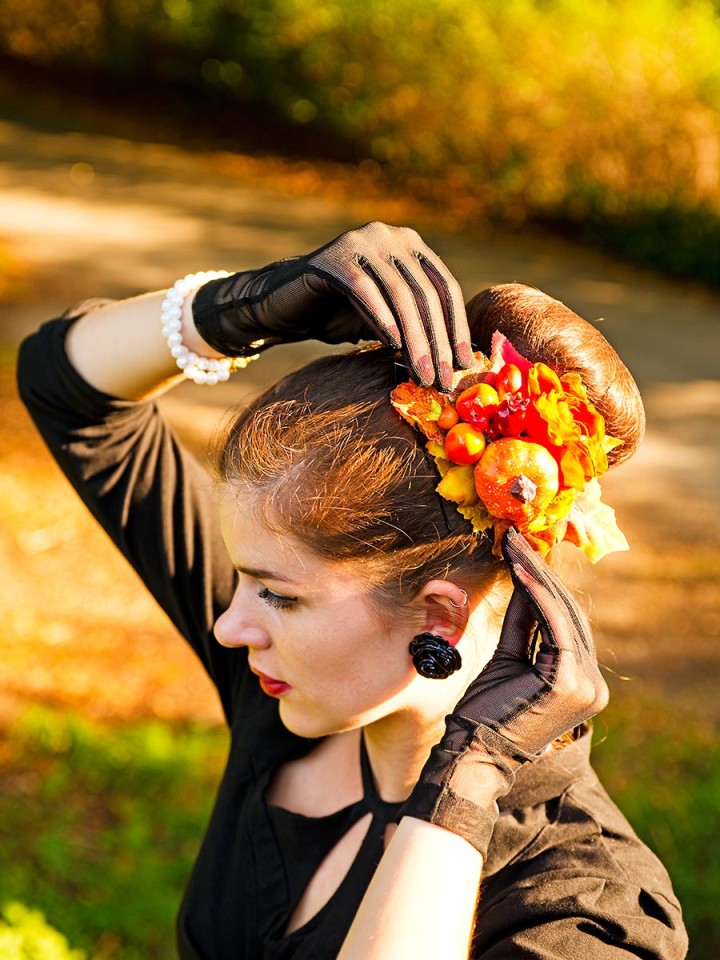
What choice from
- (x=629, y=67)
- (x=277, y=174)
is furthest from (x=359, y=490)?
(x=277, y=174)

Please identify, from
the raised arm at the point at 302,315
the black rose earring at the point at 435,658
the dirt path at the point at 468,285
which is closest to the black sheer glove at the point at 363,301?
the raised arm at the point at 302,315

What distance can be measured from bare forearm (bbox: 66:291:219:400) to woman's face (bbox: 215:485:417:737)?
0.39 meters

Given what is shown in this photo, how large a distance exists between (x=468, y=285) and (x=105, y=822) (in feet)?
20.6

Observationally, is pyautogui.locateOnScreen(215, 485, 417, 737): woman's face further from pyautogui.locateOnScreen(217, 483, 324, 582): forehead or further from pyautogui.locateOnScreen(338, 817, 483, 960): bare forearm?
pyautogui.locateOnScreen(338, 817, 483, 960): bare forearm

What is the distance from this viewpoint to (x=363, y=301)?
1.78 meters

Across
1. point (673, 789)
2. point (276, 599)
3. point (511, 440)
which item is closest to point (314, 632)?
point (276, 599)

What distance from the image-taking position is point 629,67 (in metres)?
10.2

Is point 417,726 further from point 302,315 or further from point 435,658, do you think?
point 302,315

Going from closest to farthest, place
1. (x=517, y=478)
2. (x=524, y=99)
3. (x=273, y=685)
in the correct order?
(x=517, y=478)
(x=273, y=685)
(x=524, y=99)

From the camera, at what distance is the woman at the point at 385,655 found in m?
1.65

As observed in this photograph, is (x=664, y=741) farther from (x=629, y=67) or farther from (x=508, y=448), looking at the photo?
(x=629, y=67)

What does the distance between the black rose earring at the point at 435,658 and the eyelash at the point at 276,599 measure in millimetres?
215

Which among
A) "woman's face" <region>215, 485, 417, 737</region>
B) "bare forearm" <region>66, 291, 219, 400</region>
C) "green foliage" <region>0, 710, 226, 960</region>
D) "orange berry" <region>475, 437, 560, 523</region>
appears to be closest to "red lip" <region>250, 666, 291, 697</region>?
"woman's face" <region>215, 485, 417, 737</region>

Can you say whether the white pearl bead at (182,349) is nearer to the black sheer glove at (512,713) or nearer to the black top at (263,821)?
the black top at (263,821)
